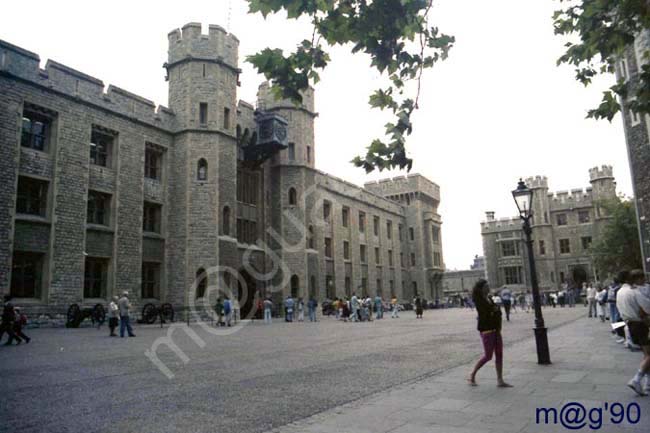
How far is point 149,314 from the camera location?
23094 millimetres

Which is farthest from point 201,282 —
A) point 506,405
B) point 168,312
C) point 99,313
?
point 506,405

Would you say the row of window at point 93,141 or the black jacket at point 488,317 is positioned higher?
the row of window at point 93,141

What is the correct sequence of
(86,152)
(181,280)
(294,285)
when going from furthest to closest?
(294,285), (181,280), (86,152)

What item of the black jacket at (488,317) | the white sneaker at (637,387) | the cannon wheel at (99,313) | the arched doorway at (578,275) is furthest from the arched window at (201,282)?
the arched doorway at (578,275)

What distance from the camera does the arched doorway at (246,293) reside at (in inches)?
1132

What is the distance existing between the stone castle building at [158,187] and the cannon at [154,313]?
965 millimetres

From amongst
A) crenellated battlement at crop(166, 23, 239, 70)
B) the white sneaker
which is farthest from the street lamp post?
crenellated battlement at crop(166, 23, 239, 70)

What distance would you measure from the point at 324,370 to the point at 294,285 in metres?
24.0

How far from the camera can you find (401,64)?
5.81 meters

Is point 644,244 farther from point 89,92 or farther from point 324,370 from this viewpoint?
point 89,92

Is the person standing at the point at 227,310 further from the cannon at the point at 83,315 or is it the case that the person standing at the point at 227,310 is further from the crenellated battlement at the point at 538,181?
the crenellated battlement at the point at 538,181

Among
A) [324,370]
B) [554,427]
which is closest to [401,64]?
[554,427]

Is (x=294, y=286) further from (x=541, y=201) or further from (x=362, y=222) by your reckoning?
(x=541, y=201)

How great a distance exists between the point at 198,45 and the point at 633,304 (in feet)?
85.2
